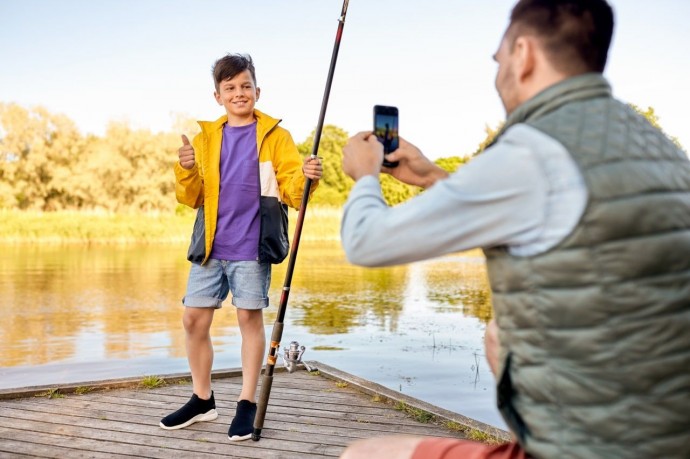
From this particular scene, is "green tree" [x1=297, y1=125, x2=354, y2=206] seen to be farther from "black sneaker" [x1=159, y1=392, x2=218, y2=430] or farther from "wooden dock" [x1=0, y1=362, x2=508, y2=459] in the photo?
"black sneaker" [x1=159, y1=392, x2=218, y2=430]

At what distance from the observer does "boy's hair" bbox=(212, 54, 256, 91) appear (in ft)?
12.0

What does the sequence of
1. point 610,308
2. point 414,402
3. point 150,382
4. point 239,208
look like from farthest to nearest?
1. point 150,382
2. point 414,402
3. point 239,208
4. point 610,308

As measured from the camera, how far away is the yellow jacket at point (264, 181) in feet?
11.9

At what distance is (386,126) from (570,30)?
569 millimetres

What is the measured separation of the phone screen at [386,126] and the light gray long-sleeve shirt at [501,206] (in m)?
0.48

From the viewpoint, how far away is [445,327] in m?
10.1

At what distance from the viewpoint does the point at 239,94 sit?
12.1 ft

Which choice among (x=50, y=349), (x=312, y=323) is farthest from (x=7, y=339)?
(x=312, y=323)

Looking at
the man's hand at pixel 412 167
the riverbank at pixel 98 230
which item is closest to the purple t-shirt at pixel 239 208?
the man's hand at pixel 412 167

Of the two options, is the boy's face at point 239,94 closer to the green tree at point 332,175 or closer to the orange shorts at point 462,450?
the orange shorts at point 462,450

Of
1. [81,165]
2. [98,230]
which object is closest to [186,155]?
[98,230]

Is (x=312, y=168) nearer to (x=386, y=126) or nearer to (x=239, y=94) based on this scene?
(x=239, y=94)

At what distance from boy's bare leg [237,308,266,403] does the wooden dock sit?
0.20 metres

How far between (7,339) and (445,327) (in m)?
5.33
